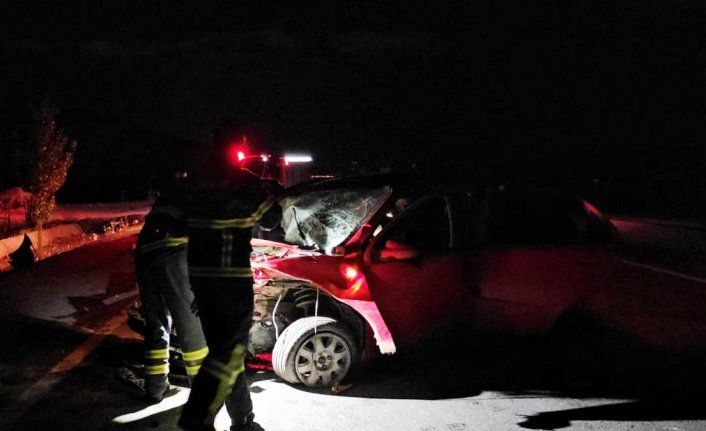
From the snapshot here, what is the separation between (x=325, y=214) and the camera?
20.5 feet

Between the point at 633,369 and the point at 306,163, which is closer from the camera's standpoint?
the point at 633,369

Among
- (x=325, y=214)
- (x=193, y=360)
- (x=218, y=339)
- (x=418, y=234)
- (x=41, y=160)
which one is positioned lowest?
(x=193, y=360)

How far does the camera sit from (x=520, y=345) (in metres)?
6.40

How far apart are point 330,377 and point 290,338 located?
44 cm

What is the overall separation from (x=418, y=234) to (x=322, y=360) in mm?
1327

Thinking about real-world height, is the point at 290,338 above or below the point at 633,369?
above

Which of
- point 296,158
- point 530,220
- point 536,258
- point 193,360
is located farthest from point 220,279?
point 296,158

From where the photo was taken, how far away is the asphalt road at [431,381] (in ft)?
14.5

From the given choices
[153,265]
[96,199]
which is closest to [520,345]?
[153,265]

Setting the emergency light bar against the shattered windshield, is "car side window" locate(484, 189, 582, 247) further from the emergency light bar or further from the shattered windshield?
the emergency light bar

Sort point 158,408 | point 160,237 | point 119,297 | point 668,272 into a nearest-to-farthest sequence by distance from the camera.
A: point 160,237
point 158,408
point 119,297
point 668,272

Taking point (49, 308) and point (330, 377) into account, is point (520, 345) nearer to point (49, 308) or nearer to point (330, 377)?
point (330, 377)

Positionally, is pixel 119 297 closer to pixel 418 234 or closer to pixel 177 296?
pixel 177 296

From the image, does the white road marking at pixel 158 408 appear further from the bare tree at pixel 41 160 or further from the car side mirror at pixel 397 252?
the bare tree at pixel 41 160
